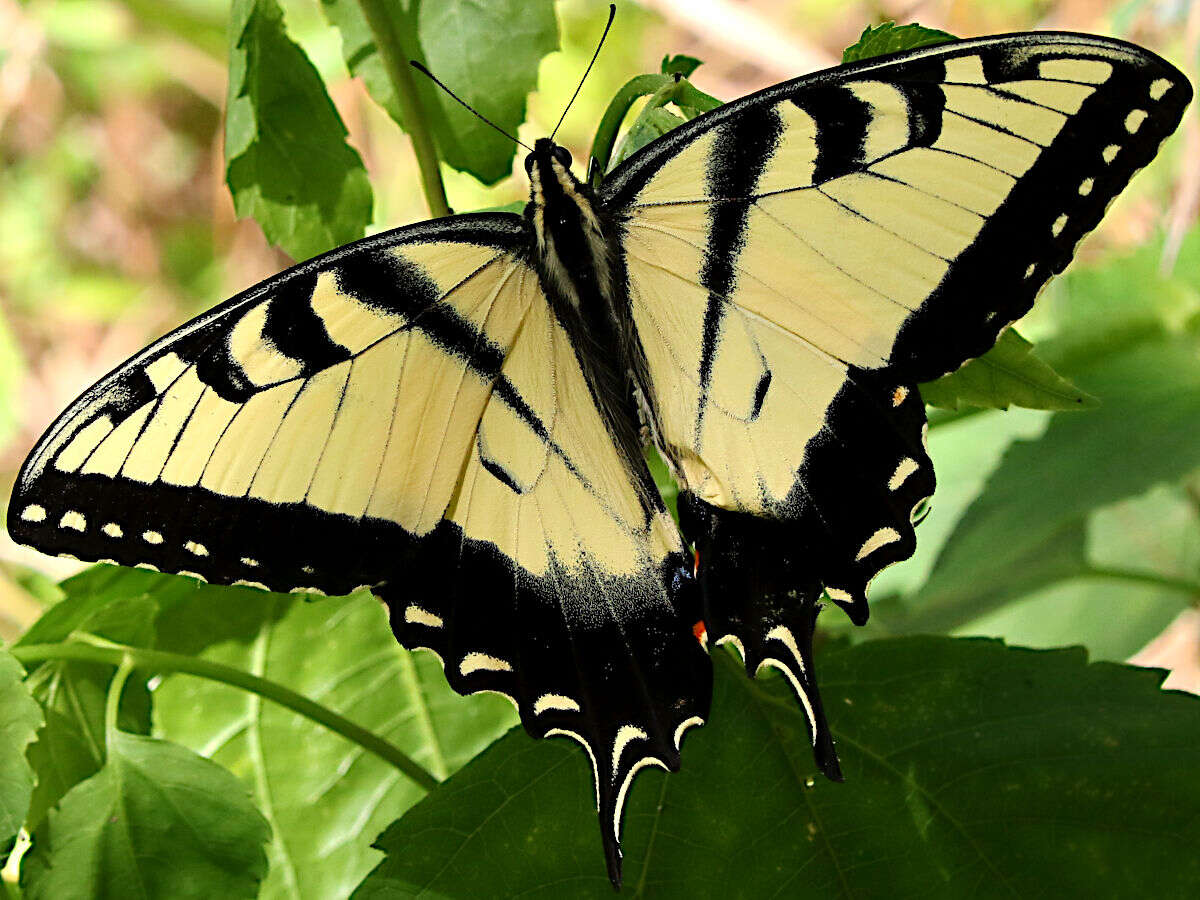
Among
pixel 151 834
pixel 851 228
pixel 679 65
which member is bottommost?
pixel 151 834

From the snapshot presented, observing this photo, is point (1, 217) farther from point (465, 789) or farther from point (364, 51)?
point (465, 789)

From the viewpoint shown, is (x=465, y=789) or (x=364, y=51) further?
(x=364, y=51)

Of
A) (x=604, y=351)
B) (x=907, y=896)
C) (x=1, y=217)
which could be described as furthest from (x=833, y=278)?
(x=1, y=217)

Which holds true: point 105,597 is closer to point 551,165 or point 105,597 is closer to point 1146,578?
point 551,165

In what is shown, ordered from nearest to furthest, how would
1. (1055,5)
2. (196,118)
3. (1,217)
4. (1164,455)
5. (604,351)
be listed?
(604,351)
(1164,455)
(1055,5)
(1,217)
(196,118)

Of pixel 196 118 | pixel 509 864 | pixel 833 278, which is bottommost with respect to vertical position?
pixel 509 864

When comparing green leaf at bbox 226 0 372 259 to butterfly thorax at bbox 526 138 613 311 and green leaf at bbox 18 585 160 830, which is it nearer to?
butterfly thorax at bbox 526 138 613 311

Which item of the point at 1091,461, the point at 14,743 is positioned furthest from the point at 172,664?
the point at 1091,461
